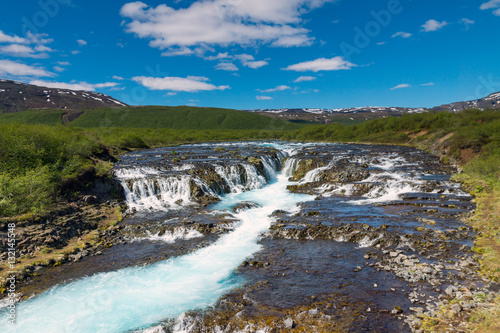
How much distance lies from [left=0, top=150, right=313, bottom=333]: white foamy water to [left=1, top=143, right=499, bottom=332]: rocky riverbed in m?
0.66

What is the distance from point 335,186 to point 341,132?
198ft

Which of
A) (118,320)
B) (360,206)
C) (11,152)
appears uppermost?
(11,152)

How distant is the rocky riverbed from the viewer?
882cm

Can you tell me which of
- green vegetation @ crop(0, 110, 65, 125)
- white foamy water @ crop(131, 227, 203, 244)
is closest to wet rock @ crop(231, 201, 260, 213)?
white foamy water @ crop(131, 227, 203, 244)

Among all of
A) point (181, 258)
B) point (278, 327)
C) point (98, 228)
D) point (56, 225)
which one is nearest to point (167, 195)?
point (98, 228)

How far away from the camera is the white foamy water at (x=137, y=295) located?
9727 mm

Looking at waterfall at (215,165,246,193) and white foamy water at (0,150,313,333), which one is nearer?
white foamy water at (0,150,313,333)

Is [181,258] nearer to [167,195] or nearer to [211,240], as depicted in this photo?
[211,240]

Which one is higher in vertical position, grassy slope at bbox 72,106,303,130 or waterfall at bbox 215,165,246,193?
grassy slope at bbox 72,106,303,130

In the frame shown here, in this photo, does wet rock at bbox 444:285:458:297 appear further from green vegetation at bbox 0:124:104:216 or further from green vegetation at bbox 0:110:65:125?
green vegetation at bbox 0:110:65:125

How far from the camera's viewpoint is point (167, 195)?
2602cm

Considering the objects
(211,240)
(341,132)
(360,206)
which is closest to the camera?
(211,240)

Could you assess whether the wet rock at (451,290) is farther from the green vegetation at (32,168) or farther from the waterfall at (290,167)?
the waterfall at (290,167)

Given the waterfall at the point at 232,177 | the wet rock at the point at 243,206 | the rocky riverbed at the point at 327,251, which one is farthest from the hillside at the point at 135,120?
the wet rock at the point at 243,206
